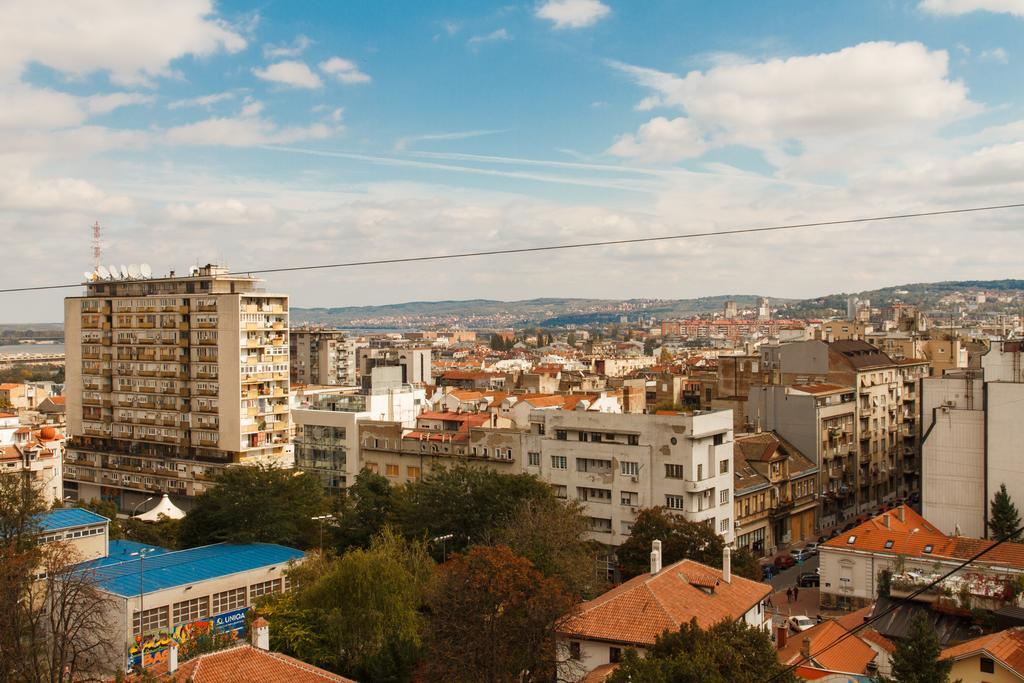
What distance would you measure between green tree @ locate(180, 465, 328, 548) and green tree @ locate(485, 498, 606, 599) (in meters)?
9.26

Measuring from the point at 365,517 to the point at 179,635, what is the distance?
967 centimetres

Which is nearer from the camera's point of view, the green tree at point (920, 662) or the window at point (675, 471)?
the green tree at point (920, 662)

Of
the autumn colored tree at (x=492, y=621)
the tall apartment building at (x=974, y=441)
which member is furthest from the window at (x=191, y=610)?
the tall apartment building at (x=974, y=441)

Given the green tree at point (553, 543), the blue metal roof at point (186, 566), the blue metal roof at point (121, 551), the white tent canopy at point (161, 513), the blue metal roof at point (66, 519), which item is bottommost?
the white tent canopy at point (161, 513)

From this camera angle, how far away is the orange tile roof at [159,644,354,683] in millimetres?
18953

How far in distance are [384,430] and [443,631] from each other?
99.6 feet

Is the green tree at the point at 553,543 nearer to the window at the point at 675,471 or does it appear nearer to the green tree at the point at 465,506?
the green tree at the point at 465,506

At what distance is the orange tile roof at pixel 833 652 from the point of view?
77.5 feet

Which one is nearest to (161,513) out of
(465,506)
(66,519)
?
(66,519)

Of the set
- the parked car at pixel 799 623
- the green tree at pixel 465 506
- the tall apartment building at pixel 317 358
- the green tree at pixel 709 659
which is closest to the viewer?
the green tree at pixel 709 659

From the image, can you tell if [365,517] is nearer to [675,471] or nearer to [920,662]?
[675,471]

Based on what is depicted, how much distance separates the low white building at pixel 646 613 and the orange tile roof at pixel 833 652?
145 cm

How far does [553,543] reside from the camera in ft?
92.2

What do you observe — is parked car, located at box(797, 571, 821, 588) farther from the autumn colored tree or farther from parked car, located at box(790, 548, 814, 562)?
the autumn colored tree
